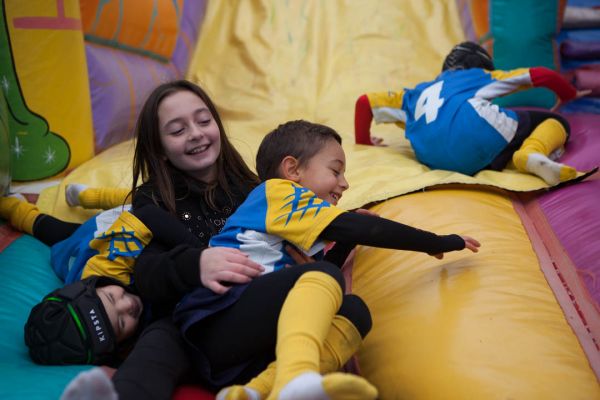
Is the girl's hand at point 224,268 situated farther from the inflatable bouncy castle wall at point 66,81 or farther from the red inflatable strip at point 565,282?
the inflatable bouncy castle wall at point 66,81

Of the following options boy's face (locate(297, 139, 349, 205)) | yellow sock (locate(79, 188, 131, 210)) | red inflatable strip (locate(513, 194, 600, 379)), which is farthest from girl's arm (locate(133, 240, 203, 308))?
red inflatable strip (locate(513, 194, 600, 379))

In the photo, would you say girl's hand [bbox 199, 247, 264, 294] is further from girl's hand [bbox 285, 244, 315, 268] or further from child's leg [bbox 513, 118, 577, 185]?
child's leg [bbox 513, 118, 577, 185]

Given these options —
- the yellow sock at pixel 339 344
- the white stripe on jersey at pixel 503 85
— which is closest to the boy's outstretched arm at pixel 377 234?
the yellow sock at pixel 339 344

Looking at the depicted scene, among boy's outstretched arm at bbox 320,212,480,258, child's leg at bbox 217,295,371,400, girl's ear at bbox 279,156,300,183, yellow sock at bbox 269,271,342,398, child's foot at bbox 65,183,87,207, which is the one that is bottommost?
child's foot at bbox 65,183,87,207

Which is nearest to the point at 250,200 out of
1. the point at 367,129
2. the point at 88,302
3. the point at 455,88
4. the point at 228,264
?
the point at 228,264

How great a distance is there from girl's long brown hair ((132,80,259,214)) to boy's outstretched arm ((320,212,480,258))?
0.39 meters

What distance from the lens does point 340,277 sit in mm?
987

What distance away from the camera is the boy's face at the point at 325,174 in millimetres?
1206

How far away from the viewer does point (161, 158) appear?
1375 millimetres

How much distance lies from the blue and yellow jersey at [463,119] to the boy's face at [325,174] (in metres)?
0.67

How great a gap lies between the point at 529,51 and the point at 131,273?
192cm

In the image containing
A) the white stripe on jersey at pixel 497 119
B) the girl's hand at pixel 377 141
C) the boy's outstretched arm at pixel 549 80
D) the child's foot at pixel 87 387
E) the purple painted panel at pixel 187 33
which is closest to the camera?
the child's foot at pixel 87 387

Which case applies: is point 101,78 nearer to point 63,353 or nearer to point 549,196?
point 63,353

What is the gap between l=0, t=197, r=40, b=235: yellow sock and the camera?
1654 mm
